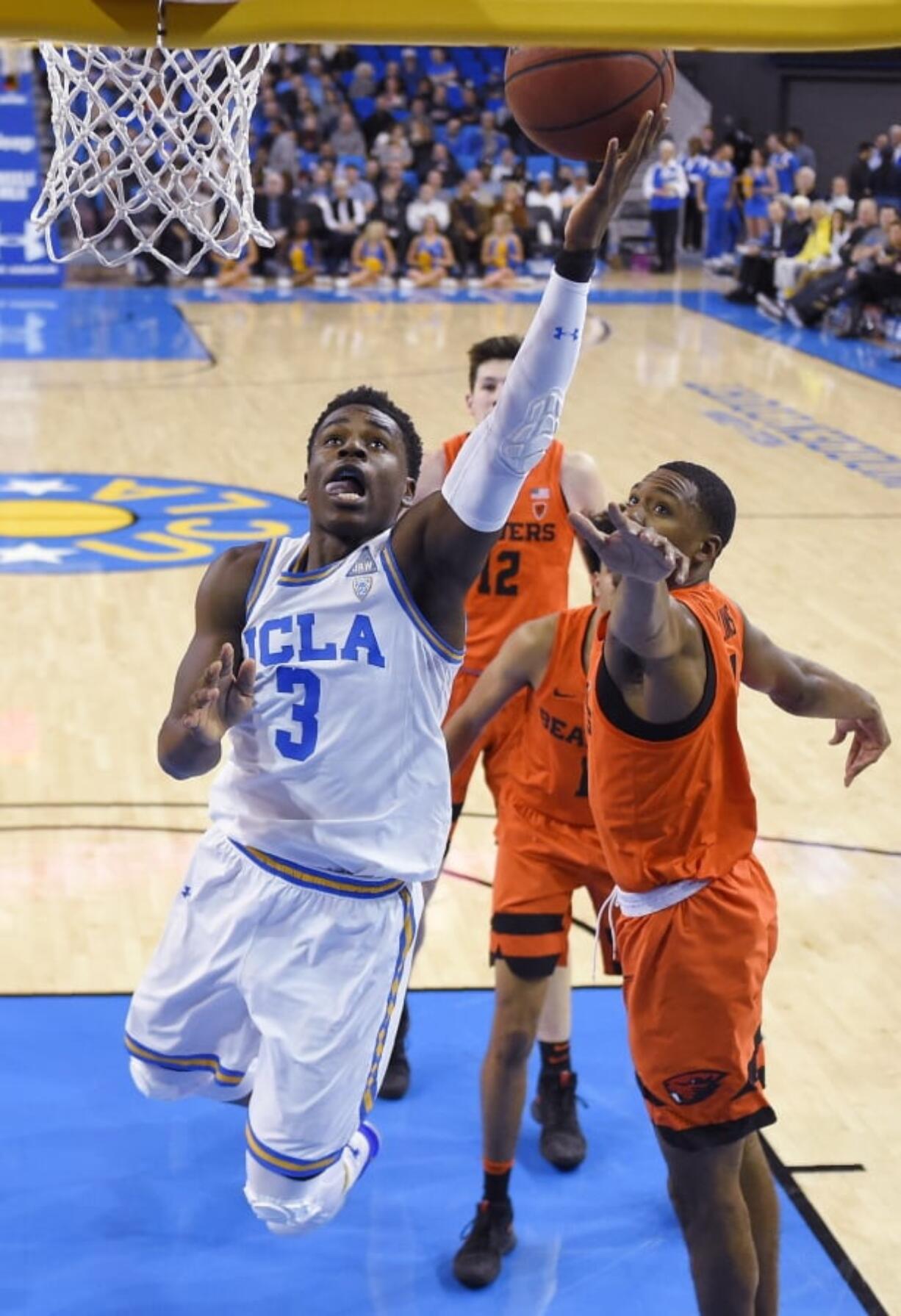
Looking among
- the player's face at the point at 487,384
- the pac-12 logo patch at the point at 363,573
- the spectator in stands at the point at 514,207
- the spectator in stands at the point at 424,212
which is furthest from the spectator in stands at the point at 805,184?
the pac-12 logo patch at the point at 363,573

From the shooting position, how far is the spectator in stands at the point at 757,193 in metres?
22.4

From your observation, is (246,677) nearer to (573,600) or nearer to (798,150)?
(573,600)

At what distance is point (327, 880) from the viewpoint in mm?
3617

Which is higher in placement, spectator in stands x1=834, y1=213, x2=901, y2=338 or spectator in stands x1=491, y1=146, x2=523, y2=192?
spectator in stands x1=491, y1=146, x2=523, y2=192

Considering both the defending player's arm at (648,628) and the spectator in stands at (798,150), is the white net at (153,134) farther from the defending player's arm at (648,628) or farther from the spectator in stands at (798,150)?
the spectator in stands at (798,150)

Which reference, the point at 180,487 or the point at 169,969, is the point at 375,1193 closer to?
the point at 169,969

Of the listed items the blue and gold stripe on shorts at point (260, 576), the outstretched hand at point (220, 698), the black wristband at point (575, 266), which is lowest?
the outstretched hand at point (220, 698)

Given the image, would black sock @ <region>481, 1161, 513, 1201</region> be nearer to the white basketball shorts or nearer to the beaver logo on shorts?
the white basketball shorts

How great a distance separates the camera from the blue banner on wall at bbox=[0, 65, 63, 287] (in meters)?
20.0

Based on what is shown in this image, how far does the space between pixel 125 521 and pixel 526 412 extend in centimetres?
760

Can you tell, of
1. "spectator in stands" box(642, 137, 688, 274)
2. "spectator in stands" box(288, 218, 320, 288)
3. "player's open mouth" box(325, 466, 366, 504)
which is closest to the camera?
"player's open mouth" box(325, 466, 366, 504)

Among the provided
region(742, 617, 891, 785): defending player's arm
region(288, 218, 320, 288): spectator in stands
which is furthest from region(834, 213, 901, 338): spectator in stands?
region(742, 617, 891, 785): defending player's arm

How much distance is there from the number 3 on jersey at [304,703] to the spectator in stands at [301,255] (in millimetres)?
19241

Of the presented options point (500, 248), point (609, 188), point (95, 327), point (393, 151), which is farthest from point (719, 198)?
point (609, 188)
